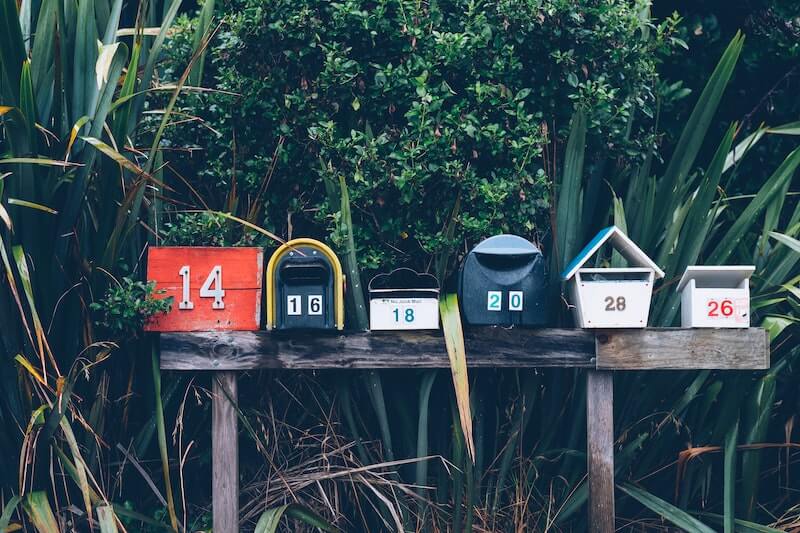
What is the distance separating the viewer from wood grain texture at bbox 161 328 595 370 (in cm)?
299

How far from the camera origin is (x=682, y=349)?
2.97m

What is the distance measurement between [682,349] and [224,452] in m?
1.54

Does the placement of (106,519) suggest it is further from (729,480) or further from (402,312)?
(729,480)

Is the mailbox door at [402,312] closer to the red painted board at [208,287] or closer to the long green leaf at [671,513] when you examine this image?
the red painted board at [208,287]

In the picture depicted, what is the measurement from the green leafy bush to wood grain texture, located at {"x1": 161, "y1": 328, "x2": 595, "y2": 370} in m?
0.36

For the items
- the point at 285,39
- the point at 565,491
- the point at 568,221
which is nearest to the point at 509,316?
the point at 568,221

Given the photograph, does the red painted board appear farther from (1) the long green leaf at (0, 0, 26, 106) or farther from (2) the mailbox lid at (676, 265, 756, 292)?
(2) the mailbox lid at (676, 265, 756, 292)

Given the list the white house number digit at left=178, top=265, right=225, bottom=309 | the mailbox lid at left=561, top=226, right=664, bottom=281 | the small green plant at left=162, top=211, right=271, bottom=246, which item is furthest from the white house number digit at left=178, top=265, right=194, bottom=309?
the mailbox lid at left=561, top=226, right=664, bottom=281

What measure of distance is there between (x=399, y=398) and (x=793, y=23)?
7.84ft

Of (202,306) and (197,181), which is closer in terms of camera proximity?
(202,306)

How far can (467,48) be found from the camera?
316 cm

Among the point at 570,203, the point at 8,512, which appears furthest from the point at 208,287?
the point at 570,203

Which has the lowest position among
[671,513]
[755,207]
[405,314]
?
[671,513]

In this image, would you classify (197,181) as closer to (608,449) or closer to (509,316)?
(509,316)
